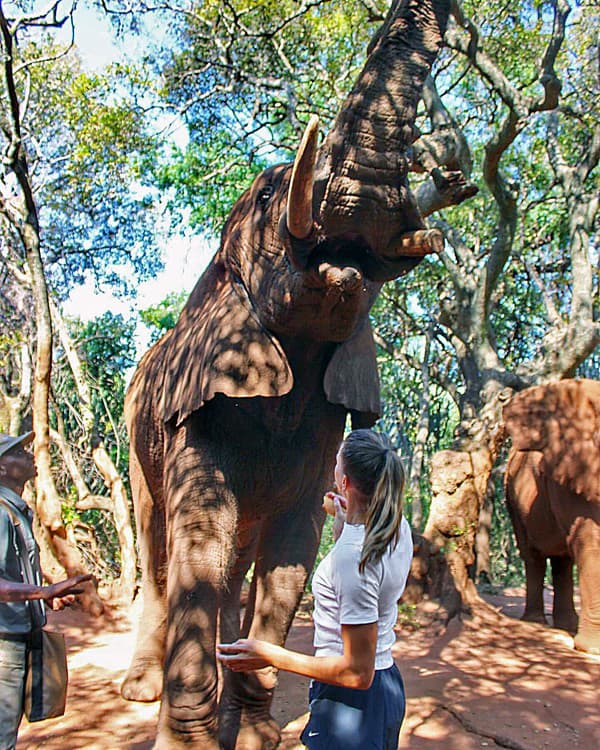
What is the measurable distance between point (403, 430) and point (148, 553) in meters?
14.8

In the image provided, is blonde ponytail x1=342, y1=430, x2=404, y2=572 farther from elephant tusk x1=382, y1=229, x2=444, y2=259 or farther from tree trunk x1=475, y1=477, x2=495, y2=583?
tree trunk x1=475, y1=477, x2=495, y2=583

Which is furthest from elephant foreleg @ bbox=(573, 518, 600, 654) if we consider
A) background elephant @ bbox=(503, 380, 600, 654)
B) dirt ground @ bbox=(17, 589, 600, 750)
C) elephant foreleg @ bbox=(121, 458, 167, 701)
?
elephant foreleg @ bbox=(121, 458, 167, 701)

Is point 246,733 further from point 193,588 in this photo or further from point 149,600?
point 149,600

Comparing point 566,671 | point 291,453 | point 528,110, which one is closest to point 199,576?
point 291,453

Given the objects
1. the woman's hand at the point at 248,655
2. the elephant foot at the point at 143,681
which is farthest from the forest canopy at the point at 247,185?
the woman's hand at the point at 248,655

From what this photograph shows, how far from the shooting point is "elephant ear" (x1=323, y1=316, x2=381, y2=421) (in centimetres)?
373

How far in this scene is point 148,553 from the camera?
5105 millimetres

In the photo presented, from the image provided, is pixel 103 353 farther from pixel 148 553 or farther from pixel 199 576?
pixel 199 576

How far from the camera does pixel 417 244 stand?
315cm

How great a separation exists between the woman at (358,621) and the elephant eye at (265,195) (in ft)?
5.85

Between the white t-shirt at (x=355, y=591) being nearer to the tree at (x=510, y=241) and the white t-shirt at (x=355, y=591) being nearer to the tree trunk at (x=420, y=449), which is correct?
the tree at (x=510, y=241)

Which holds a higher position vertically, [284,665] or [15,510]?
[15,510]

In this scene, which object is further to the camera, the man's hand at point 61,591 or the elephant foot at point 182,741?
the elephant foot at point 182,741

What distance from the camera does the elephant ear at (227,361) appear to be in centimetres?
358
